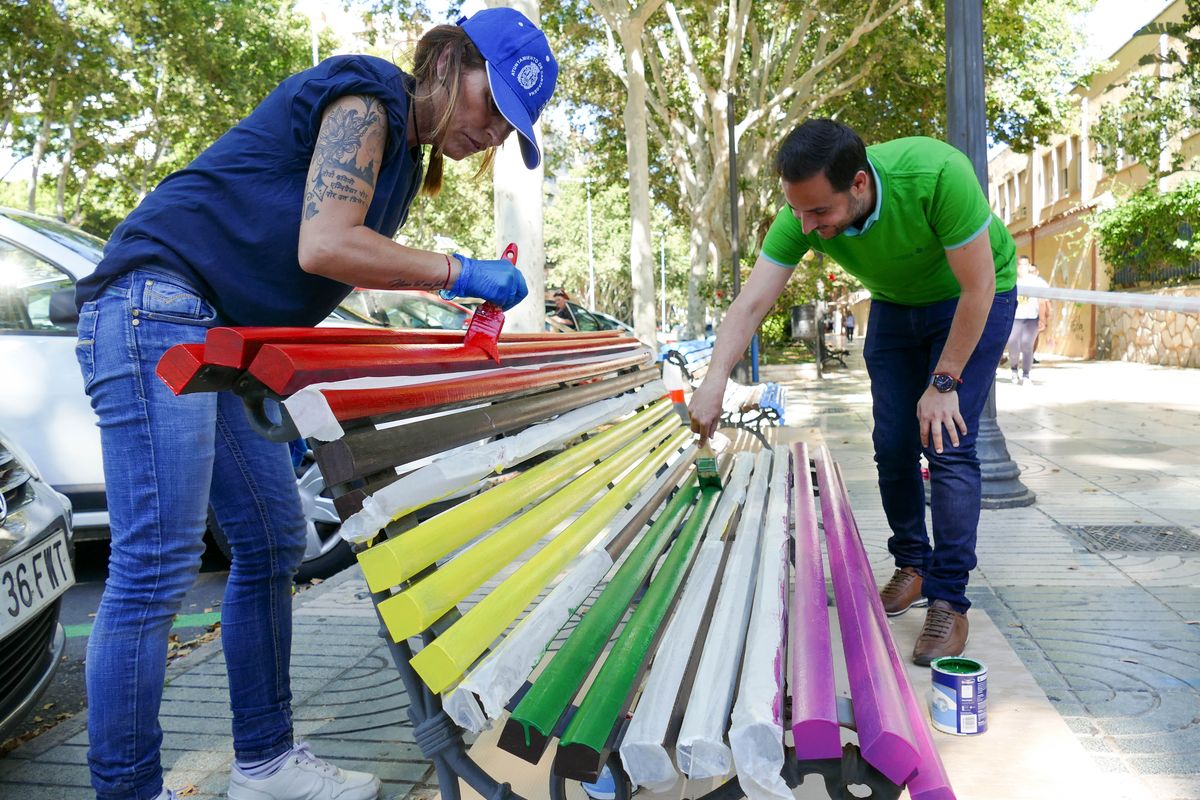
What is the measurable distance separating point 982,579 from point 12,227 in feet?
16.6

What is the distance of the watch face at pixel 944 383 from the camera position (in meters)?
3.04

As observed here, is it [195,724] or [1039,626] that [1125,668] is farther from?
[195,724]

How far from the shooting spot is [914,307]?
134 inches

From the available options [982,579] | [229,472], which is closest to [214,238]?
[229,472]

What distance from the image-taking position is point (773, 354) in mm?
25484

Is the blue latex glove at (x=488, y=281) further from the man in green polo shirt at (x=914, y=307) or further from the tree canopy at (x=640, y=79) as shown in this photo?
the tree canopy at (x=640, y=79)

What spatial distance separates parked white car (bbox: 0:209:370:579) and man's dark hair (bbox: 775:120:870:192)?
315cm

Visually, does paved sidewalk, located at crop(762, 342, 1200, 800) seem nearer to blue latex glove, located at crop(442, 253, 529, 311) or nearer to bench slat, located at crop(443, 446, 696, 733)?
bench slat, located at crop(443, 446, 696, 733)

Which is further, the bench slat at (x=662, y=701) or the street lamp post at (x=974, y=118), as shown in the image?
the street lamp post at (x=974, y=118)

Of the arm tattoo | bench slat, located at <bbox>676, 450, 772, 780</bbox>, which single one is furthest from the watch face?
the arm tattoo

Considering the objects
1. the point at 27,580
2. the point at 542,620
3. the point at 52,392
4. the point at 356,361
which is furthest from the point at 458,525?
the point at 52,392

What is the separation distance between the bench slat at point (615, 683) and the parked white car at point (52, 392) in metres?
3.14

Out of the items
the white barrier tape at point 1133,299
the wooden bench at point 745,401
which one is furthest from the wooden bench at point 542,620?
the white barrier tape at point 1133,299

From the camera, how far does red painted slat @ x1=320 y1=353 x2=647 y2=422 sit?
1573mm
